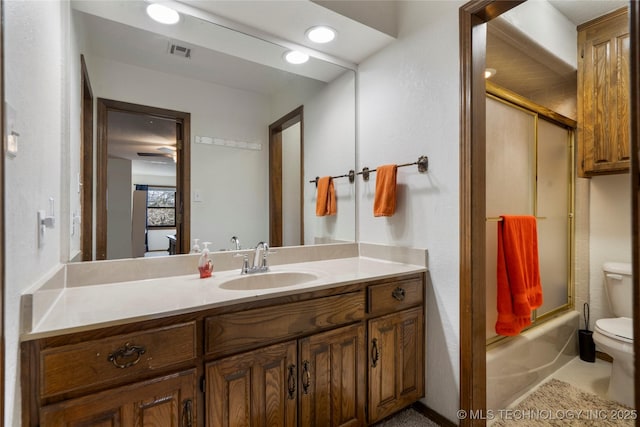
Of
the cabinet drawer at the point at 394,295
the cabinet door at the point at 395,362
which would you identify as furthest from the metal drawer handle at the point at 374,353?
the cabinet drawer at the point at 394,295

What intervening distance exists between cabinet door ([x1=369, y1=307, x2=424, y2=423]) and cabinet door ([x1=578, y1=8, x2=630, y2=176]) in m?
1.81

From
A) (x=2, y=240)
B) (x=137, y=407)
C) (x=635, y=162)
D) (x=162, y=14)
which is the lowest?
(x=137, y=407)

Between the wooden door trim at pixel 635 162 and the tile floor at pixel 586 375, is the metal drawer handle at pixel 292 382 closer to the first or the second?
the wooden door trim at pixel 635 162

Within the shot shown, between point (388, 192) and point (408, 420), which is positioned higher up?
point (388, 192)

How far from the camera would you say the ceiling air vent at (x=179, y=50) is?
1602mm

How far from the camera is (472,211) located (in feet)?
4.80

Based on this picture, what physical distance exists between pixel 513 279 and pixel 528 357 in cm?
57

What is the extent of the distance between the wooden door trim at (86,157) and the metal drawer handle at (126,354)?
2.22ft

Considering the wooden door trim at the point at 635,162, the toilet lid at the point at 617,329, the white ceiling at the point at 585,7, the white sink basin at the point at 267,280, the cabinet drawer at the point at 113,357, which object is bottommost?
the toilet lid at the point at 617,329

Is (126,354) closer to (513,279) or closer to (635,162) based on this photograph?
(635,162)

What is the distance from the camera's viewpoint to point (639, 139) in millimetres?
469

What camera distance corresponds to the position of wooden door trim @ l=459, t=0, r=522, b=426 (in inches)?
57.4

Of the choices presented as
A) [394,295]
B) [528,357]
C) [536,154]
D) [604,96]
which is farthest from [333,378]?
[604,96]

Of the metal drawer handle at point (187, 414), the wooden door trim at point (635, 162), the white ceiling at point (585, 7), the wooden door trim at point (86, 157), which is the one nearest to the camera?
the wooden door trim at point (635, 162)
